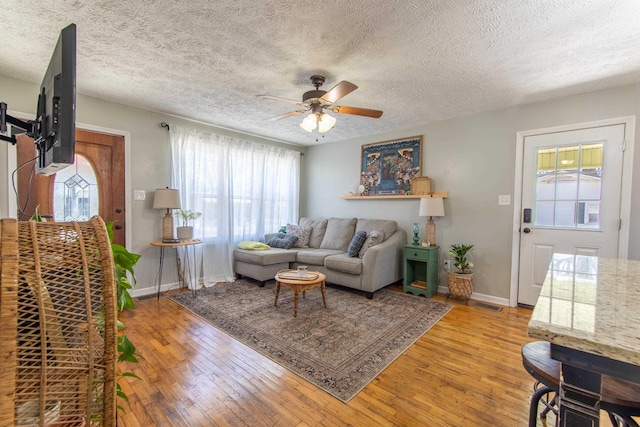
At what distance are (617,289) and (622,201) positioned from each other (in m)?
2.53

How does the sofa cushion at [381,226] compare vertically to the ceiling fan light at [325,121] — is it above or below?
below

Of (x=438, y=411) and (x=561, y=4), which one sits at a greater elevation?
(x=561, y=4)

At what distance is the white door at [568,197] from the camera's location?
9.18 feet

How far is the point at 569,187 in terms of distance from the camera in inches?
119

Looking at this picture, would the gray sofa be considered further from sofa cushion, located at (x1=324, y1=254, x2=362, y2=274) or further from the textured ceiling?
the textured ceiling

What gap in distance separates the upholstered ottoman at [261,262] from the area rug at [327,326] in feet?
0.68

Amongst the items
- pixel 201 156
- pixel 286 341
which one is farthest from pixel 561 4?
pixel 201 156

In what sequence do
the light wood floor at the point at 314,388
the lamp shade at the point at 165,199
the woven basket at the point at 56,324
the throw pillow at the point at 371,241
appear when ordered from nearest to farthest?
the woven basket at the point at 56,324
the light wood floor at the point at 314,388
the lamp shade at the point at 165,199
the throw pillow at the point at 371,241

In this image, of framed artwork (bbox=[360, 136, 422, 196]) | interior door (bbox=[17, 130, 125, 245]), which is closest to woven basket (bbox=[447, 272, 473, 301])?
framed artwork (bbox=[360, 136, 422, 196])

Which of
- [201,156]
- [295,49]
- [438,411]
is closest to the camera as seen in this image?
[438,411]

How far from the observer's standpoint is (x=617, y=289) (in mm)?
1030

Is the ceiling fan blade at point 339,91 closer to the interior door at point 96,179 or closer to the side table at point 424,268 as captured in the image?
the side table at point 424,268

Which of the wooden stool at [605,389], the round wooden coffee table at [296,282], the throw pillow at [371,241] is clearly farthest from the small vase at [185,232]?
the wooden stool at [605,389]

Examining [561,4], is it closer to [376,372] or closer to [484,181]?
[484,181]
